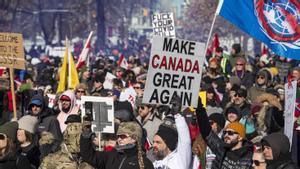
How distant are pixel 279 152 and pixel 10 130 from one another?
2697 millimetres

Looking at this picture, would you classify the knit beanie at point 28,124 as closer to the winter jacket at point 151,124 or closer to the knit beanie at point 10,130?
the knit beanie at point 10,130

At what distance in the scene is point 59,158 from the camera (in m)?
8.79

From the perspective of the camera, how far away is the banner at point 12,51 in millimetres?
13938

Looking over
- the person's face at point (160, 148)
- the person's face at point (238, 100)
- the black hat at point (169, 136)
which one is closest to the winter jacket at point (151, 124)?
the person's face at point (238, 100)

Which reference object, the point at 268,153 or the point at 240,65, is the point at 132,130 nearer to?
the point at 268,153

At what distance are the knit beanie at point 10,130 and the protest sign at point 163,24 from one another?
39.3 feet

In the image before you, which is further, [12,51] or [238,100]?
[12,51]

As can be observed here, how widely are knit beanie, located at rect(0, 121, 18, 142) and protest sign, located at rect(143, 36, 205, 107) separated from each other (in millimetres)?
1292

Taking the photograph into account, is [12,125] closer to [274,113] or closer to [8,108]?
[274,113]

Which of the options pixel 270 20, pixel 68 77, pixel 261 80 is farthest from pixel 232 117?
pixel 68 77

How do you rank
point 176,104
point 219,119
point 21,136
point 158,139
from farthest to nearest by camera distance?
1. point 219,119
2. point 21,136
3. point 176,104
4. point 158,139

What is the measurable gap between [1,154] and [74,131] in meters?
0.68

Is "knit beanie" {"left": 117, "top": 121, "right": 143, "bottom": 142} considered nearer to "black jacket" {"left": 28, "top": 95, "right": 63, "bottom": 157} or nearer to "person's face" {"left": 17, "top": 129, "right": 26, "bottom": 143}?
"person's face" {"left": 17, "top": 129, "right": 26, "bottom": 143}

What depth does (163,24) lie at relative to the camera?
22.5m
